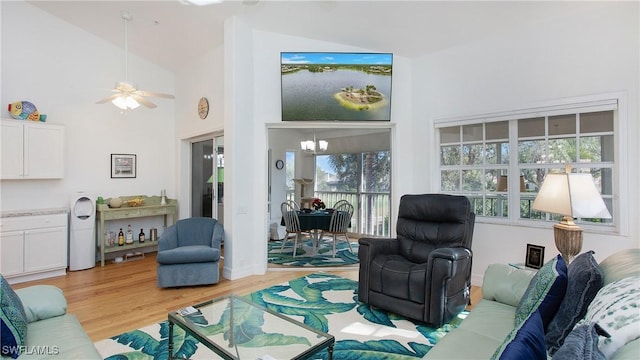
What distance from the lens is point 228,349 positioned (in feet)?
5.73

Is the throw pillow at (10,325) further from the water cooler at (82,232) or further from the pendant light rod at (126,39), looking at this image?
the pendant light rod at (126,39)

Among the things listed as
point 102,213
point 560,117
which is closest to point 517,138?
point 560,117

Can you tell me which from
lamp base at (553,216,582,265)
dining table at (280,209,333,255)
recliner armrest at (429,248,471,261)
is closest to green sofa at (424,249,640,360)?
recliner armrest at (429,248,471,261)

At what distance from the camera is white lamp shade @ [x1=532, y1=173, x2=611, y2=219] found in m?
2.31

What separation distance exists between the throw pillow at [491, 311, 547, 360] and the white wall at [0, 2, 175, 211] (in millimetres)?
5796

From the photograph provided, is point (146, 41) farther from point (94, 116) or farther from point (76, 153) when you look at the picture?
point (76, 153)

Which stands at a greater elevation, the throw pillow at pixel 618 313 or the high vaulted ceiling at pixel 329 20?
the high vaulted ceiling at pixel 329 20

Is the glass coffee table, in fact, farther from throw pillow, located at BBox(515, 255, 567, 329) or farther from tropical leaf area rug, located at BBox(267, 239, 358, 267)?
tropical leaf area rug, located at BBox(267, 239, 358, 267)

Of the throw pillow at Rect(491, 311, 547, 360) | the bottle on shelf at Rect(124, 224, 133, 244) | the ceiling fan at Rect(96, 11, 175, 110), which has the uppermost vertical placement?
the ceiling fan at Rect(96, 11, 175, 110)

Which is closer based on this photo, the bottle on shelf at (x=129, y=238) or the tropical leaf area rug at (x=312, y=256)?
the tropical leaf area rug at (x=312, y=256)

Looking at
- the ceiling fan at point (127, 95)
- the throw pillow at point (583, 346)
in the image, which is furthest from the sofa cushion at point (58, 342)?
the ceiling fan at point (127, 95)

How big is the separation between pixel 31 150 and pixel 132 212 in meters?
1.52

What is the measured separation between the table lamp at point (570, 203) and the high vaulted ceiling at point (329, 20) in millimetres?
1837

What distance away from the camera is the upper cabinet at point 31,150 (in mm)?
3979
